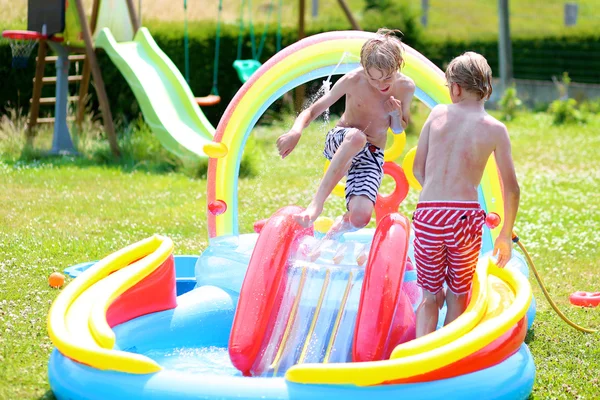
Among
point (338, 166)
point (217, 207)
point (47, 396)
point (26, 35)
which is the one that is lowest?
point (47, 396)

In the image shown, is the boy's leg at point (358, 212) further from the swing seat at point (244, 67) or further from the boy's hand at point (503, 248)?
the swing seat at point (244, 67)

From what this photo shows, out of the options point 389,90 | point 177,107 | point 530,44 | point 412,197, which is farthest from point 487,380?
point 530,44

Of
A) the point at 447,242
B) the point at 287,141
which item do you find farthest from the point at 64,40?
the point at 447,242

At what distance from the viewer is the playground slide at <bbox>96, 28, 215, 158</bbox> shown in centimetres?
1056

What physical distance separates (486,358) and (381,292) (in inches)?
28.7

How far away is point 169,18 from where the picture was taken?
667 inches

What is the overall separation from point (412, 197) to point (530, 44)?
42.1 feet

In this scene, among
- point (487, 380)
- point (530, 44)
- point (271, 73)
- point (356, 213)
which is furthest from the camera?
point (530, 44)

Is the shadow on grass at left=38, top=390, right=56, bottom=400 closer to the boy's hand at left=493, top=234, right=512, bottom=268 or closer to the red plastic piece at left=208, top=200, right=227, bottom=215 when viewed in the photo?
the red plastic piece at left=208, top=200, right=227, bottom=215

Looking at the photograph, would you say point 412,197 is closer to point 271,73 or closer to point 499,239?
point 271,73

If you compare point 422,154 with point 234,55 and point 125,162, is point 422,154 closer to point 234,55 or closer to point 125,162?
point 125,162

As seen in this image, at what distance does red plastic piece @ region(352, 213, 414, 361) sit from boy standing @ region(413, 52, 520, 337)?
0.15m

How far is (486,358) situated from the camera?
3910mm

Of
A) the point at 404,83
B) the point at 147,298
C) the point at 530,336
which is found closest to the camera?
the point at 147,298
